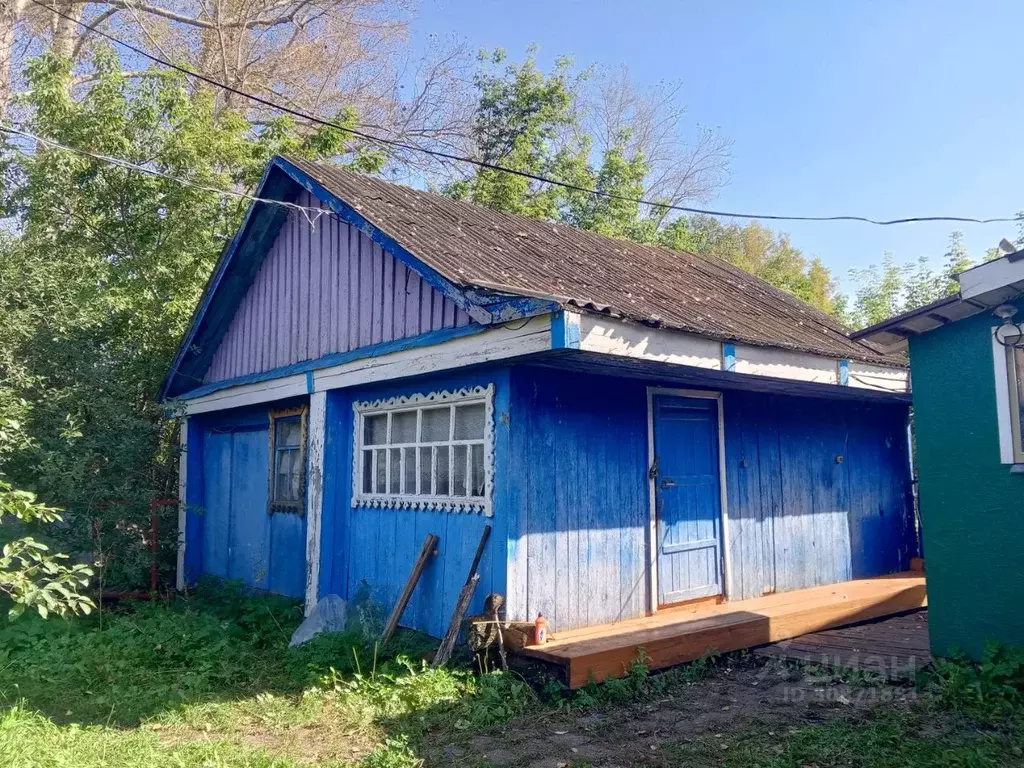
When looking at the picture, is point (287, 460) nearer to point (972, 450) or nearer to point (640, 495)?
point (640, 495)

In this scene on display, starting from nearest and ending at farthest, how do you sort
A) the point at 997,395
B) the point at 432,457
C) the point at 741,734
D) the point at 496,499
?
the point at 741,734, the point at 997,395, the point at 496,499, the point at 432,457

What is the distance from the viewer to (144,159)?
11680 mm

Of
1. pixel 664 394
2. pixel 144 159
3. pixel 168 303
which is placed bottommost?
pixel 664 394

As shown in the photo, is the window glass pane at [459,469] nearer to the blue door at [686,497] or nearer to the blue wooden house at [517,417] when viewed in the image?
the blue wooden house at [517,417]

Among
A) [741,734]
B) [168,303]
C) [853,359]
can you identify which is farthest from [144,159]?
[741,734]

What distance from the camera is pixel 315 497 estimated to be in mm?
7758

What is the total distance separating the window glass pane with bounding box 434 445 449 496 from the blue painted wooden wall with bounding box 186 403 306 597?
→ 233cm

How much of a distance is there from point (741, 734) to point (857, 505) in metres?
5.01

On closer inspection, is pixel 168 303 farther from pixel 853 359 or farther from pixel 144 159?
pixel 853 359

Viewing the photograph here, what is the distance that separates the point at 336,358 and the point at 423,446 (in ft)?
4.36

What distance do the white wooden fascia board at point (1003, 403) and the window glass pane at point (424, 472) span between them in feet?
13.8

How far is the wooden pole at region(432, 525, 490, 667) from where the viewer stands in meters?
5.97

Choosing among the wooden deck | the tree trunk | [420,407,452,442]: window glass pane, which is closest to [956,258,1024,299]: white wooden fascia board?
the wooden deck

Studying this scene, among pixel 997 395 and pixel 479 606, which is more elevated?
pixel 997 395
